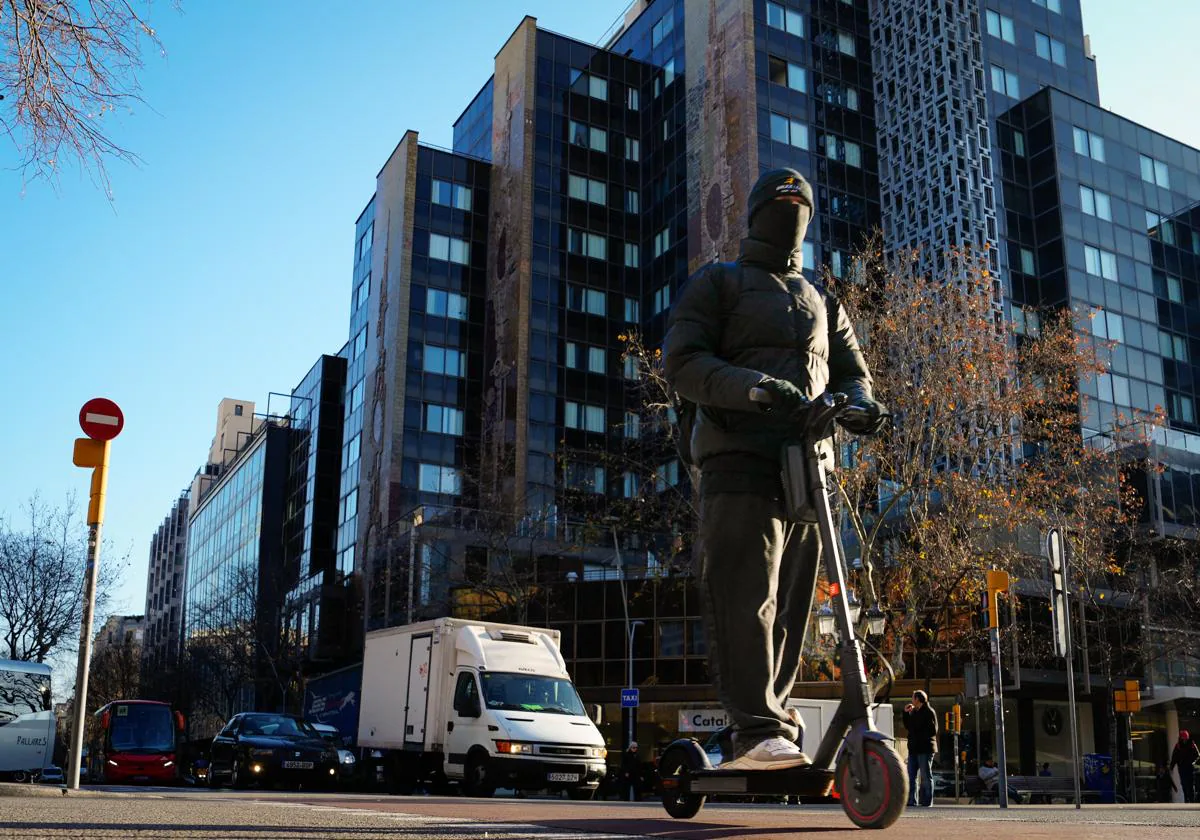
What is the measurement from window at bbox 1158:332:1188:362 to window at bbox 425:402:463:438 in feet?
114

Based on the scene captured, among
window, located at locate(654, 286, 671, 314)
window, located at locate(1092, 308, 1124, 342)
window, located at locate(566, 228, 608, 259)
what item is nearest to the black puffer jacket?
window, located at locate(1092, 308, 1124, 342)

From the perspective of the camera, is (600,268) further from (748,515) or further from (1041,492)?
(748,515)

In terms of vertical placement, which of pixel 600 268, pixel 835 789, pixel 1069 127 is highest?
pixel 1069 127

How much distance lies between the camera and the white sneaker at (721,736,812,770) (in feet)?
15.6

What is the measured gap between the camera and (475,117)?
7438 centimetres

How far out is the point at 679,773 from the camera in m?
5.19

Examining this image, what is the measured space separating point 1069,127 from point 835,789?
204 ft

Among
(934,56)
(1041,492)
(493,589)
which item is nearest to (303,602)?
(493,589)

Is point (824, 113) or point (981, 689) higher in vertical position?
point (824, 113)

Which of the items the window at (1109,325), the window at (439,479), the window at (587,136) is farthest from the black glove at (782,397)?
the window at (587,136)

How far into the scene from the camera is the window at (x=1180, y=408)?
194 ft

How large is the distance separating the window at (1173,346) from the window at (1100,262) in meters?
3.97

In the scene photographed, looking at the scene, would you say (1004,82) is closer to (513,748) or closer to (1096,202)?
(1096,202)

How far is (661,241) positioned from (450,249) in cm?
1143
